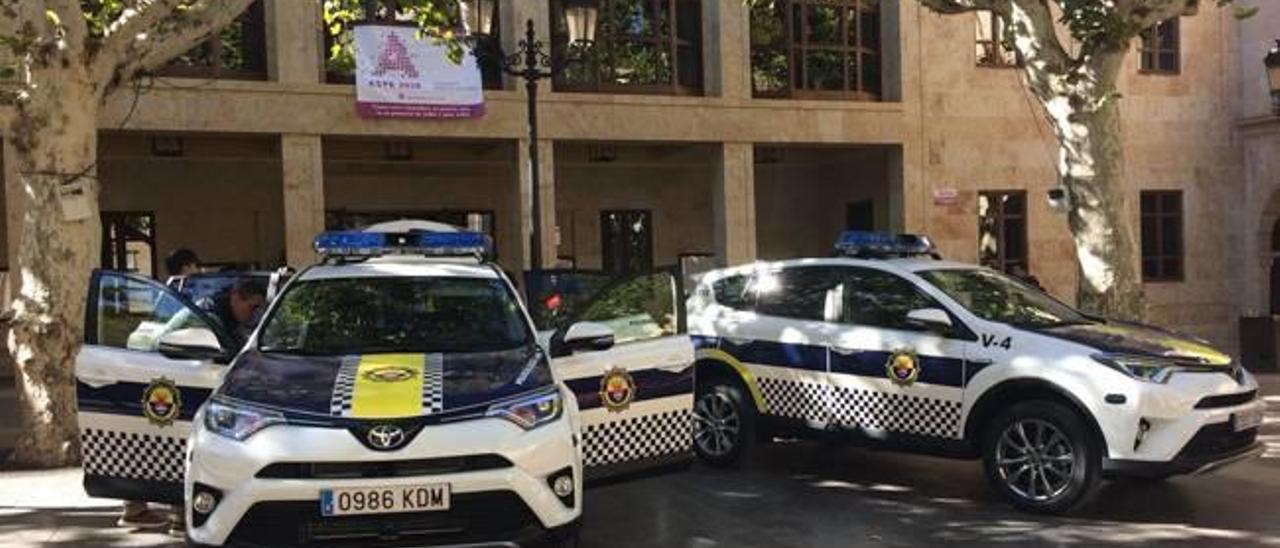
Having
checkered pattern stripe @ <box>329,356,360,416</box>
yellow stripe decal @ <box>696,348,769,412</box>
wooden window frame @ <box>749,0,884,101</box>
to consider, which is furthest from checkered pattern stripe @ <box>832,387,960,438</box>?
wooden window frame @ <box>749,0,884,101</box>

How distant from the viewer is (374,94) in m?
15.6

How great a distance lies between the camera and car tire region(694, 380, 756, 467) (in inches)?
345

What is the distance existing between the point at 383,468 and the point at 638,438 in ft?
7.19

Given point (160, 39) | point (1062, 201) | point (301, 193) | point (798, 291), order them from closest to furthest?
point (798, 291) → point (160, 39) → point (1062, 201) → point (301, 193)

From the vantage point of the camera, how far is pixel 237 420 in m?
5.02

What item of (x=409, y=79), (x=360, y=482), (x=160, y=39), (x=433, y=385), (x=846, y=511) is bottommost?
(x=846, y=511)

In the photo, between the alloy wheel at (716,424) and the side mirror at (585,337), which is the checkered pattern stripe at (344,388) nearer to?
the side mirror at (585,337)

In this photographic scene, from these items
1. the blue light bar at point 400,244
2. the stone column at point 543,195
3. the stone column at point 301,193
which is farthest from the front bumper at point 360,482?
the stone column at point 543,195

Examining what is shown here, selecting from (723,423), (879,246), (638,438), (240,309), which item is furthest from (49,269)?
(879,246)

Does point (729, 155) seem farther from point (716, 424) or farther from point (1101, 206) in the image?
point (716, 424)

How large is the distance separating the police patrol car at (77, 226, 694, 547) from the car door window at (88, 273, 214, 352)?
0.4 inches

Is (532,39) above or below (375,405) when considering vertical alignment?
above

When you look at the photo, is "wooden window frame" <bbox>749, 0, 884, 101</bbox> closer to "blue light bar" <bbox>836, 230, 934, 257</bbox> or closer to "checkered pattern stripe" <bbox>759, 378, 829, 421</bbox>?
"blue light bar" <bbox>836, 230, 934, 257</bbox>

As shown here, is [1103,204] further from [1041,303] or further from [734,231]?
[734,231]
